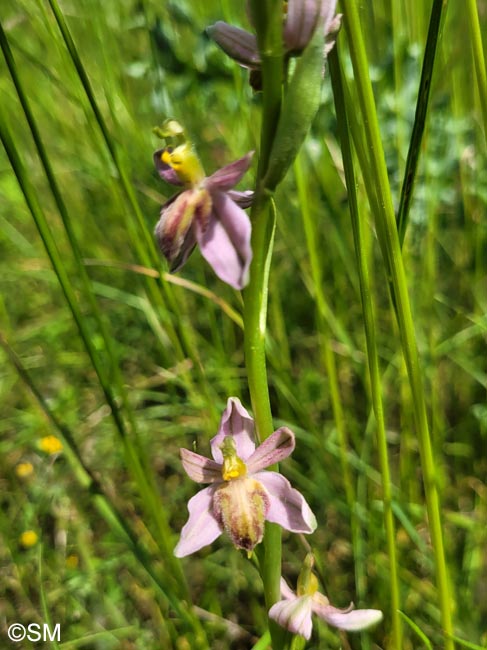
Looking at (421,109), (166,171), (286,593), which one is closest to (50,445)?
(286,593)

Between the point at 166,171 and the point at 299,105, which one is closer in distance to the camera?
the point at 299,105

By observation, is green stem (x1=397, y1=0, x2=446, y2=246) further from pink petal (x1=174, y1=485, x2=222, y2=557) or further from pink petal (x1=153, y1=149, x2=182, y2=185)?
pink petal (x1=174, y1=485, x2=222, y2=557)

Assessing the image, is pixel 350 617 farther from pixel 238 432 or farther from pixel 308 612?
→ pixel 238 432

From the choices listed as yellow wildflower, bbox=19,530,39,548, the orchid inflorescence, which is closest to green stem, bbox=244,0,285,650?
the orchid inflorescence

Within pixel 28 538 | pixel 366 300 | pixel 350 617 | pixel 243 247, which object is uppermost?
pixel 243 247

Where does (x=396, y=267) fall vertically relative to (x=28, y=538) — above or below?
above

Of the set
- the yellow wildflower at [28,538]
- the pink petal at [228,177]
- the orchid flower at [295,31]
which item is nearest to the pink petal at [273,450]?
the pink petal at [228,177]

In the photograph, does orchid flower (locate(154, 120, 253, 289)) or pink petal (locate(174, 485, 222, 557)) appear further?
pink petal (locate(174, 485, 222, 557))

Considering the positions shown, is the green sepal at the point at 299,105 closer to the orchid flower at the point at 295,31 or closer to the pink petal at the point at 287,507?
the orchid flower at the point at 295,31
